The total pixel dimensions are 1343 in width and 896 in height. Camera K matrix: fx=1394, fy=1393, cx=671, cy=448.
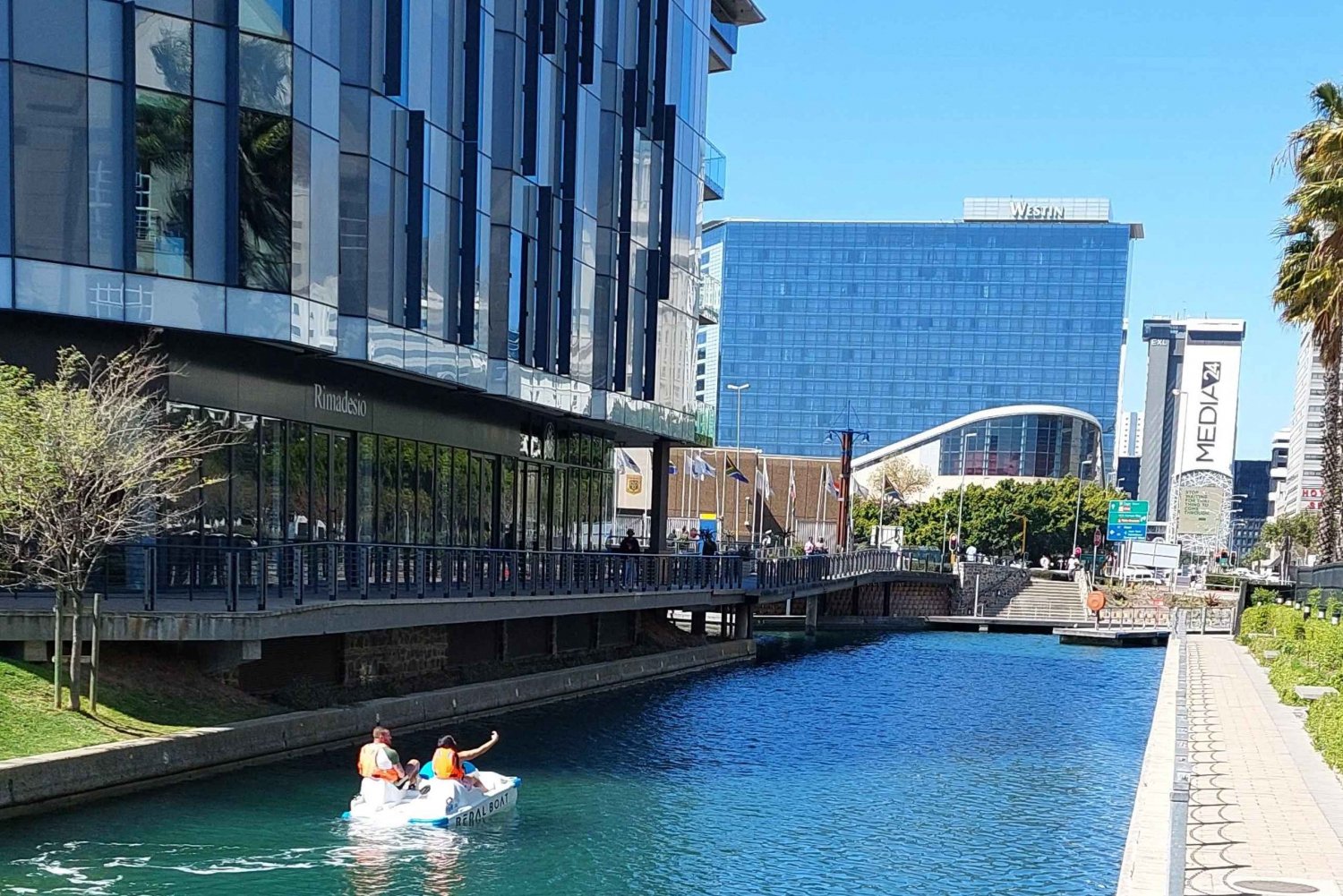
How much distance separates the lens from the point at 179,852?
56.0 ft

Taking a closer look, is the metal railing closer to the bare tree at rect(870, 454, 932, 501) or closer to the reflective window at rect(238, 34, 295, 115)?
the reflective window at rect(238, 34, 295, 115)

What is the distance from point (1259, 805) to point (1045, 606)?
194 feet

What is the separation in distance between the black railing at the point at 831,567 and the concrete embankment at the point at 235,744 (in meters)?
16.8

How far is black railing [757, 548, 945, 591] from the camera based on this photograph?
50.3 metres

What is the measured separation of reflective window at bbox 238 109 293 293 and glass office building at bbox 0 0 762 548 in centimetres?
4

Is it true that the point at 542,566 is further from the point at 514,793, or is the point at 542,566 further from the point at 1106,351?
the point at 1106,351

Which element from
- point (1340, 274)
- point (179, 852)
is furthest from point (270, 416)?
point (1340, 274)

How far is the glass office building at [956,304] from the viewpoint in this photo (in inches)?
7613

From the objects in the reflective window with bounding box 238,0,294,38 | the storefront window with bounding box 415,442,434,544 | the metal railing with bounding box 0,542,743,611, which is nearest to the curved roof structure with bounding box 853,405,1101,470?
the storefront window with bounding box 415,442,434,544

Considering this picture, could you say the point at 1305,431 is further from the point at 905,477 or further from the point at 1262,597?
the point at 1262,597

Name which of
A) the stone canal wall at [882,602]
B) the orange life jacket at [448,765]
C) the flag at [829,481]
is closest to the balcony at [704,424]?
the stone canal wall at [882,602]

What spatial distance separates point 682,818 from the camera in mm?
21047

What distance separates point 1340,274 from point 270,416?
83.1 ft

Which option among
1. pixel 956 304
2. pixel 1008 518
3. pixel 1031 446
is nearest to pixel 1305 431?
pixel 1031 446
